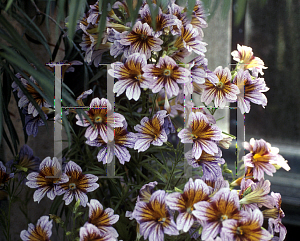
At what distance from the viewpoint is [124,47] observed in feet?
1.80

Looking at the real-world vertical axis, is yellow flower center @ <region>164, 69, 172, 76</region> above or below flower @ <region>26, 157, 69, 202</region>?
above

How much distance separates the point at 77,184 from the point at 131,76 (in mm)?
221

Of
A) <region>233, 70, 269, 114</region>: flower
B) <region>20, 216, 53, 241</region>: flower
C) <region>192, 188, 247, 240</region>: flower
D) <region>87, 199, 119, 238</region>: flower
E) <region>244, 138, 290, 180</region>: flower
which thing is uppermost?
<region>233, 70, 269, 114</region>: flower

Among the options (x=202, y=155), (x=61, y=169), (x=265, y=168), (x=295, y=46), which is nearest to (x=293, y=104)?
(x=295, y=46)

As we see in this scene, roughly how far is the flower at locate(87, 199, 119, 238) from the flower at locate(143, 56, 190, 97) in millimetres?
222

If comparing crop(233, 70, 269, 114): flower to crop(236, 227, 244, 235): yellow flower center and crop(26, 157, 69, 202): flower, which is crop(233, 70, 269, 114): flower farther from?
crop(26, 157, 69, 202): flower

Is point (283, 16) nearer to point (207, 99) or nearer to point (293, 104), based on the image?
point (293, 104)

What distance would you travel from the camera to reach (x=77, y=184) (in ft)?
1.80

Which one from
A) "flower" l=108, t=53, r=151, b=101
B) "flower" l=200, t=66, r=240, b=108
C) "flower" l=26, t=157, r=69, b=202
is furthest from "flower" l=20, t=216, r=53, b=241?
"flower" l=200, t=66, r=240, b=108

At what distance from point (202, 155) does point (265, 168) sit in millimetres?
147

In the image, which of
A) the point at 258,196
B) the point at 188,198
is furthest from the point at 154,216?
the point at 258,196

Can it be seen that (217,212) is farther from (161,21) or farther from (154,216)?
(161,21)

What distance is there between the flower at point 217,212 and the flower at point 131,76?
21 cm

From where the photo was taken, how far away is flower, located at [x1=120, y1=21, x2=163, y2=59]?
0.52 metres
